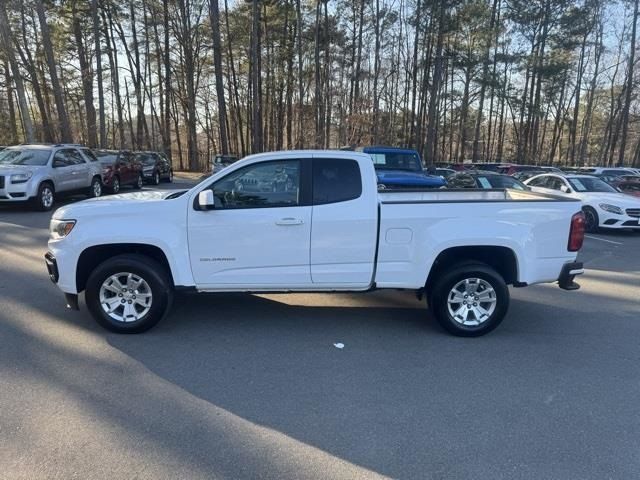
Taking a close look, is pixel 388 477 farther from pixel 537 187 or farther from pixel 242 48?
pixel 242 48

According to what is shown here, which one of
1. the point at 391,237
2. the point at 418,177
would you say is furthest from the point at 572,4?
the point at 391,237

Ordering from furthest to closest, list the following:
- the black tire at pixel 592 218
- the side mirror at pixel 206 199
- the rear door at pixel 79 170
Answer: the rear door at pixel 79 170 < the black tire at pixel 592 218 < the side mirror at pixel 206 199

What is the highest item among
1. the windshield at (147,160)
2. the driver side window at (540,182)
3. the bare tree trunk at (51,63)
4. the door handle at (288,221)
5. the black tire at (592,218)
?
the bare tree trunk at (51,63)

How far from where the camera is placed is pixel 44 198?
12.4m

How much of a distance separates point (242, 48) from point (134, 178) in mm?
23555

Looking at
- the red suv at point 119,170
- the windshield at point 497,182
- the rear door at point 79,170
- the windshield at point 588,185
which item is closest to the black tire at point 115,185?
the red suv at point 119,170

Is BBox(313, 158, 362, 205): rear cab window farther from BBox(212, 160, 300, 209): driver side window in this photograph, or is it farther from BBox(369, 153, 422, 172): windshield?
BBox(369, 153, 422, 172): windshield

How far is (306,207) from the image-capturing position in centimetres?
459

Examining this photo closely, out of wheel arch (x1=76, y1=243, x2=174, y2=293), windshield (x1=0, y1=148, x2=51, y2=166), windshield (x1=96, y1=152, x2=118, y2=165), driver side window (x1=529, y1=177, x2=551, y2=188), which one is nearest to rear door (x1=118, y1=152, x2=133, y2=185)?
windshield (x1=96, y1=152, x2=118, y2=165)

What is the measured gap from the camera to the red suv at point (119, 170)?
16.5 meters

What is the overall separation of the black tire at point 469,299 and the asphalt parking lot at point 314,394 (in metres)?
0.14

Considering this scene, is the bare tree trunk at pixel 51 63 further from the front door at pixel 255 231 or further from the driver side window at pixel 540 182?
the front door at pixel 255 231

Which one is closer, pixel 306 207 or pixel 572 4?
pixel 306 207

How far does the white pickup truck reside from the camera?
14.9 ft
